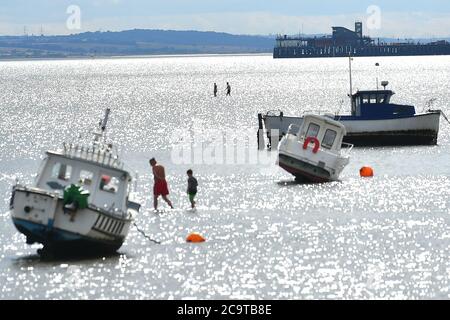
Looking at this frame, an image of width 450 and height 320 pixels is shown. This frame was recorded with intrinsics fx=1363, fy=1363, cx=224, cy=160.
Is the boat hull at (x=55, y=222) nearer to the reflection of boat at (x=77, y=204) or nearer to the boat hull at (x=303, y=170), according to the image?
the reflection of boat at (x=77, y=204)

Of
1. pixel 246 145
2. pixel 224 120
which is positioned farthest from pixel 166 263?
pixel 224 120

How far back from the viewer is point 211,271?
37125mm

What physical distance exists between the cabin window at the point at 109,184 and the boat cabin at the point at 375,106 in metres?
37.0

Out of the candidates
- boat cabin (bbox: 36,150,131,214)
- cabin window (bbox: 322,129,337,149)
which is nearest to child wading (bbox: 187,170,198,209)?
boat cabin (bbox: 36,150,131,214)

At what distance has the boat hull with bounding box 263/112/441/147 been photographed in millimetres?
75188

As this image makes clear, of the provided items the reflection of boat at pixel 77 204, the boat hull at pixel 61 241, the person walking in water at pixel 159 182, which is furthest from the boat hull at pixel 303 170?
the boat hull at pixel 61 241

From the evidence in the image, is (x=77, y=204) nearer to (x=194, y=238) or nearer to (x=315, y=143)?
(x=194, y=238)

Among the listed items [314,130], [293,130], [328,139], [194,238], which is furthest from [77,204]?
[293,130]

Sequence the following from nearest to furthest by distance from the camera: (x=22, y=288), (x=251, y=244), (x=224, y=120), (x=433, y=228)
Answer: (x=22, y=288)
(x=251, y=244)
(x=433, y=228)
(x=224, y=120)

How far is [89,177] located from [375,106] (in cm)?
3818

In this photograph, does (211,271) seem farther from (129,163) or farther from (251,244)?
(129,163)

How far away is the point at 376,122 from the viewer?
76250mm

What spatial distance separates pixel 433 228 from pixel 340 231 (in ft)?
10.1
